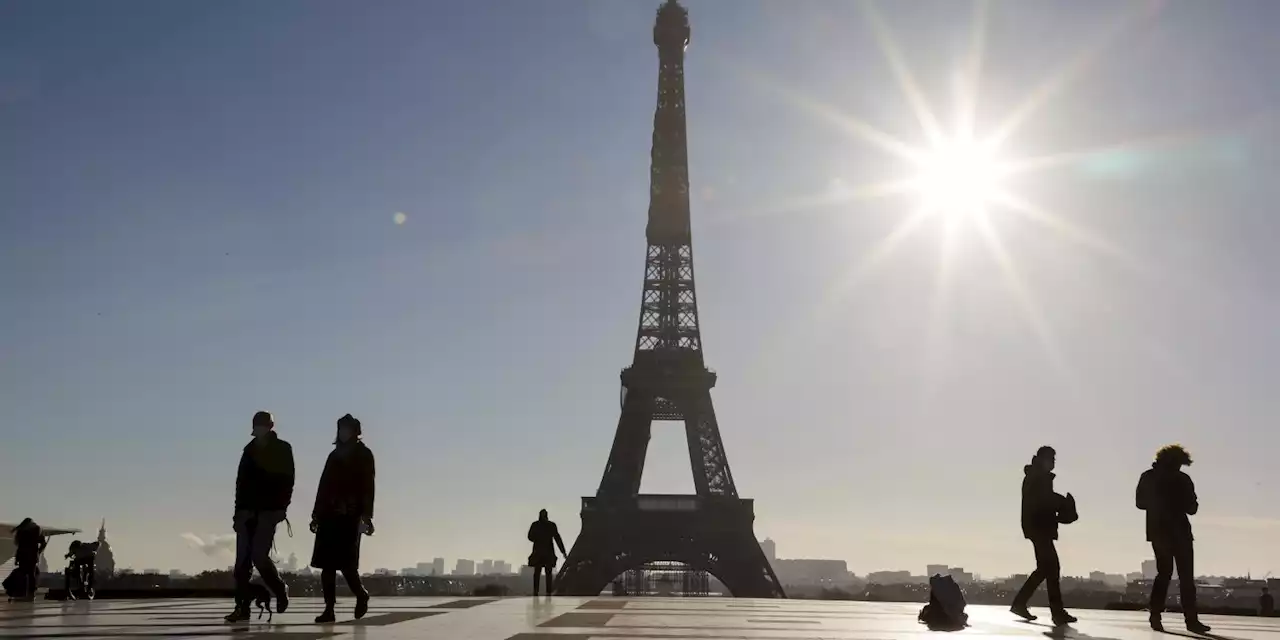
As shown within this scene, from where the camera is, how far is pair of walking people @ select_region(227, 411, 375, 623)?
11.4m

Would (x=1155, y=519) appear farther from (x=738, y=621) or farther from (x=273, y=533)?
(x=273, y=533)

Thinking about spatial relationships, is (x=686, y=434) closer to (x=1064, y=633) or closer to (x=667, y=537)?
(x=667, y=537)

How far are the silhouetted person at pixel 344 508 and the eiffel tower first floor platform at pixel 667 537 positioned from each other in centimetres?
4936

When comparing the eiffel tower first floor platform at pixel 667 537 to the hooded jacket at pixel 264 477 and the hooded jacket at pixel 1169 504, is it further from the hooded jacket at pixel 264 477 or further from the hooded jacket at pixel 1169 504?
the hooded jacket at pixel 264 477

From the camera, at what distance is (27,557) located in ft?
65.2

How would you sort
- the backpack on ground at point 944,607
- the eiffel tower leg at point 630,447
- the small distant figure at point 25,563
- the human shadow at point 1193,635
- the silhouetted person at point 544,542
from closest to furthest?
the human shadow at point 1193,635 → the backpack on ground at point 944,607 → the small distant figure at point 25,563 → the silhouetted person at point 544,542 → the eiffel tower leg at point 630,447

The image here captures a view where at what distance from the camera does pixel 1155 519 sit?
13.1 meters

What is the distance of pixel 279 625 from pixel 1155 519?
981 centimetres

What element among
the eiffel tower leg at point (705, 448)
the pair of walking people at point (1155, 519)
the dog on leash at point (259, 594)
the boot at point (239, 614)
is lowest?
the boot at point (239, 614)

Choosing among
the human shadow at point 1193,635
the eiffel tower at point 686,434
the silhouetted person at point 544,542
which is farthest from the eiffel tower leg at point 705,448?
the human shadow at point 1193,635

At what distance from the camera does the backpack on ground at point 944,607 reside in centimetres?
1223

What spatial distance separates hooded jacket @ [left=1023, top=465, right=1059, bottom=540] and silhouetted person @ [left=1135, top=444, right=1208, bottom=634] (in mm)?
993

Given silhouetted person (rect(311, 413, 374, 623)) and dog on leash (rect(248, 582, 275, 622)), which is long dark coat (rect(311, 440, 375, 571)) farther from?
dog on leash (rect(248, 582, 275, 622))

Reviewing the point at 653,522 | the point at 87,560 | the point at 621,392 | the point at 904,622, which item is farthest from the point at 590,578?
the point at 904,622
